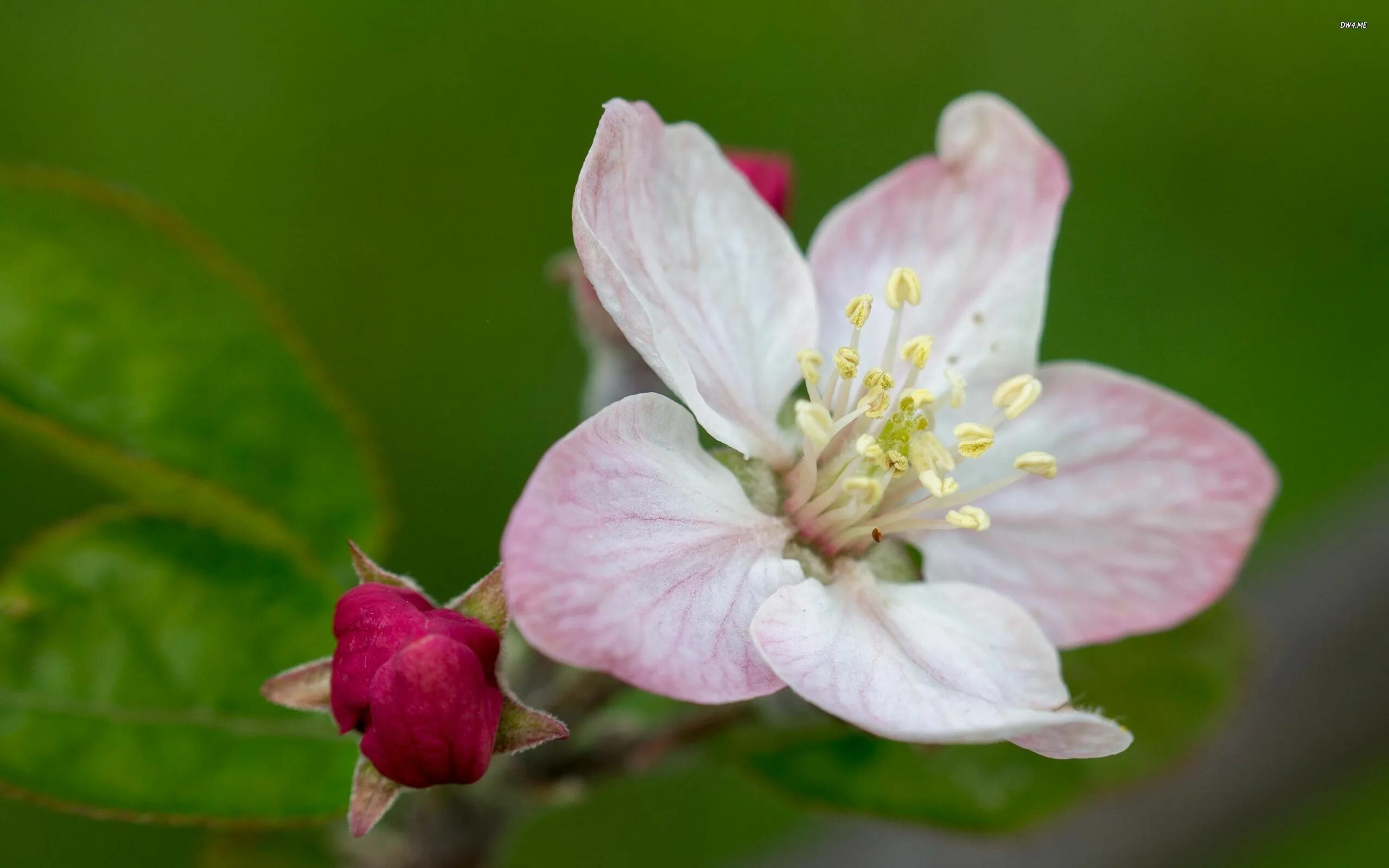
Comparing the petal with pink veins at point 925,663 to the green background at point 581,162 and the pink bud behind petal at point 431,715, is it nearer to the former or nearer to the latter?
the pink bud behind petal at point 431,715

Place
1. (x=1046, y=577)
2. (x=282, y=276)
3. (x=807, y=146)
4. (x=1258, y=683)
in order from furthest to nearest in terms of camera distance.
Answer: (x=807, y=146), (x=282, y=276), (x=1258, y=683), (x=1046, y=577)

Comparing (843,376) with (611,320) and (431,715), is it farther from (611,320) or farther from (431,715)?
(431,715)

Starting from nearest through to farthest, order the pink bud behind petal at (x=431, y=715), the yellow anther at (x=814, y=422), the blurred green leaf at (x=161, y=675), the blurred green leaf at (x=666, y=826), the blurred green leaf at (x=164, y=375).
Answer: the pink bud behind petal at (x=431, y=715) < the blurred green leaf at (x=161, y=675) < the yellow anther at (x=814, y=422) < the blurred green leaf at (x=164, y=375) < the blurred green leaf at (x=666, y=826)

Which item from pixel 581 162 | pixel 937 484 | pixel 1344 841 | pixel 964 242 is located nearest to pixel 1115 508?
pixel 937 484

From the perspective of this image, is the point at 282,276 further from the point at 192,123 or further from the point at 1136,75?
the point at 1136,75

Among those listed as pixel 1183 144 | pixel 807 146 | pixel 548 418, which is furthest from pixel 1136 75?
pixel 548 418

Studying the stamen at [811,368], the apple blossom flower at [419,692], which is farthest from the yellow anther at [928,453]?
the apple blossom flower at [419,692]
